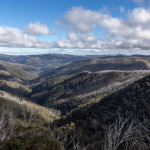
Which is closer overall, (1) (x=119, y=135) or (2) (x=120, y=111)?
(1) (x=119, y=135)

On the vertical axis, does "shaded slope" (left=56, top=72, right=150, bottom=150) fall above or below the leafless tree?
below

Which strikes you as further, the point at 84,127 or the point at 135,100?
the point at 135,100

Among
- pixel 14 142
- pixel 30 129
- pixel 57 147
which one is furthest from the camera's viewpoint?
pixel 30 129

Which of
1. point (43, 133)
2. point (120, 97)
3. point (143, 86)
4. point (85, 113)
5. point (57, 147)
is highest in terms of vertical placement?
point (43, 133)

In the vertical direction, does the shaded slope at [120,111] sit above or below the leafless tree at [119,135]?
below

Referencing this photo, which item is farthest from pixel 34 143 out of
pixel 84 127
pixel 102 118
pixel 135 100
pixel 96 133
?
pixel 135 100

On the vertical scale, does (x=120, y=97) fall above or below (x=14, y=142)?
below

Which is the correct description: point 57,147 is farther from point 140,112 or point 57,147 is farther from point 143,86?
point 143,86

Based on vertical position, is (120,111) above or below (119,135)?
below

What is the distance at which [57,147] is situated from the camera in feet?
62.4

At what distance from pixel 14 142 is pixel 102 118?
93.1 m

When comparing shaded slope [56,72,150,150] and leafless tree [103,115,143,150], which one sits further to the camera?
shaded slope [56,72,150,150]

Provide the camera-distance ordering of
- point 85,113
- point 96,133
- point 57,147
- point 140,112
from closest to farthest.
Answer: point 57,147
point 96,133
point 140,112
point 85,113

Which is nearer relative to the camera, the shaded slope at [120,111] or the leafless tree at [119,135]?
the leafless tree at [119,135]
